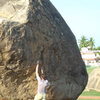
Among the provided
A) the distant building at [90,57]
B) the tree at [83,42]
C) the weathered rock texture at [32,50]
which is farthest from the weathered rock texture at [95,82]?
the tree at [83,42]

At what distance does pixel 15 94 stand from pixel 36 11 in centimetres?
194

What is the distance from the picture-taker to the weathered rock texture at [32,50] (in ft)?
26.6

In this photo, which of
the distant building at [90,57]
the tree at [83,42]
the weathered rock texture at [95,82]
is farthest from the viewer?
the tree at [83,42]

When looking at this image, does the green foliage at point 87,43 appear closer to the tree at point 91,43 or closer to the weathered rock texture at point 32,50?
the tree at point 91,43

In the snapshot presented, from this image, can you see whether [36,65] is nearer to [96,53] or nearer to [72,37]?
[72,37]

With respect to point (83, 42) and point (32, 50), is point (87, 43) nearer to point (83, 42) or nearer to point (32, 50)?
point (83, 42)

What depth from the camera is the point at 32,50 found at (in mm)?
8383

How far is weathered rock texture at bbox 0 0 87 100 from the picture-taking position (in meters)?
8.09

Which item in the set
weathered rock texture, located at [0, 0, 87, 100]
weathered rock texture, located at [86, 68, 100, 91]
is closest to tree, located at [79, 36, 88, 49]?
weathered rock texture, located at [86, 68, 100, 91]

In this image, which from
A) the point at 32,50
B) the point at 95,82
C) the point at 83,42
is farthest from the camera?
the point at 83,42

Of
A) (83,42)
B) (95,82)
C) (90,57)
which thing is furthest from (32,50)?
A: (83,42)

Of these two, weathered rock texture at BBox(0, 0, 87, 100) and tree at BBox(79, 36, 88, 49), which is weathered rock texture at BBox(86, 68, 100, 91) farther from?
tree at BBox(79, 36, 88, 49)

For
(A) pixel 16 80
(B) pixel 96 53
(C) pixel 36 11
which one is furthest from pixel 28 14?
(B) pixel 96 53

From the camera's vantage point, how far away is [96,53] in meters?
92.9
